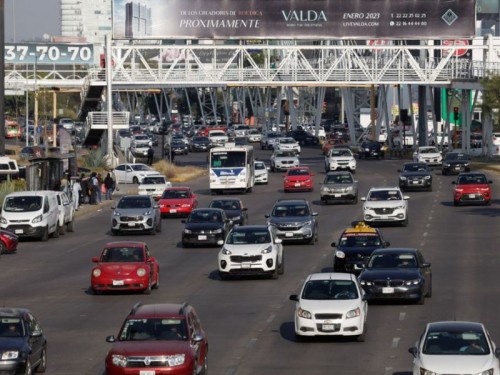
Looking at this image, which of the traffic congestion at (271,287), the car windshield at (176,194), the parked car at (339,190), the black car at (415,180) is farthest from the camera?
the black car at (415,180)

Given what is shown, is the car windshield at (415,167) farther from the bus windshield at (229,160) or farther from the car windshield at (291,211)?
the car windshield at (291,211)

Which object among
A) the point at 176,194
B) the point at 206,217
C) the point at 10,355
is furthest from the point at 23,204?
the point at 10,355

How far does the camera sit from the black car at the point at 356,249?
37.2m

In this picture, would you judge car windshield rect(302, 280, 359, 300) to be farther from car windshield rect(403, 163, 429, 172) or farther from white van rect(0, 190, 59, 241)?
car windshield rect(403, 163, 429, 172)

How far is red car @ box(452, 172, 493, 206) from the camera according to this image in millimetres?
61562

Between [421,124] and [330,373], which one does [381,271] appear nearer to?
[330,373]

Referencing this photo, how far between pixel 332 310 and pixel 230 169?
147ft

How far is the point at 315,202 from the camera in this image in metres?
66.1

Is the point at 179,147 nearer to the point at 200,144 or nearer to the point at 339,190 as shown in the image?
the point at 200,144

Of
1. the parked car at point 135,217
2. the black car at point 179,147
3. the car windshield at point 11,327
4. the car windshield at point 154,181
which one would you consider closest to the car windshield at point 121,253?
Answer: the car windshield at point 11,327

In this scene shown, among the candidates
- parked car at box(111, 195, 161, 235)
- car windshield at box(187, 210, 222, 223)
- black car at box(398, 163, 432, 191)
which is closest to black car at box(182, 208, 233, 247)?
car windshield at box(187, 210, 222, 223)

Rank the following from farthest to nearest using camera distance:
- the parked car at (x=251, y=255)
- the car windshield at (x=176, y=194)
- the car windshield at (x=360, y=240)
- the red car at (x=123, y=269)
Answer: the car windshield at (x=176, y=194) < the car windshield at (x=360, y=240) < the parked car at (x=251, y=255) < the red car at (x=123, y=269)

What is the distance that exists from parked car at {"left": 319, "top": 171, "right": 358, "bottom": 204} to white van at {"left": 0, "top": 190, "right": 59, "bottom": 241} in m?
16.6

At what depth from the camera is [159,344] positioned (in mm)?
21875
